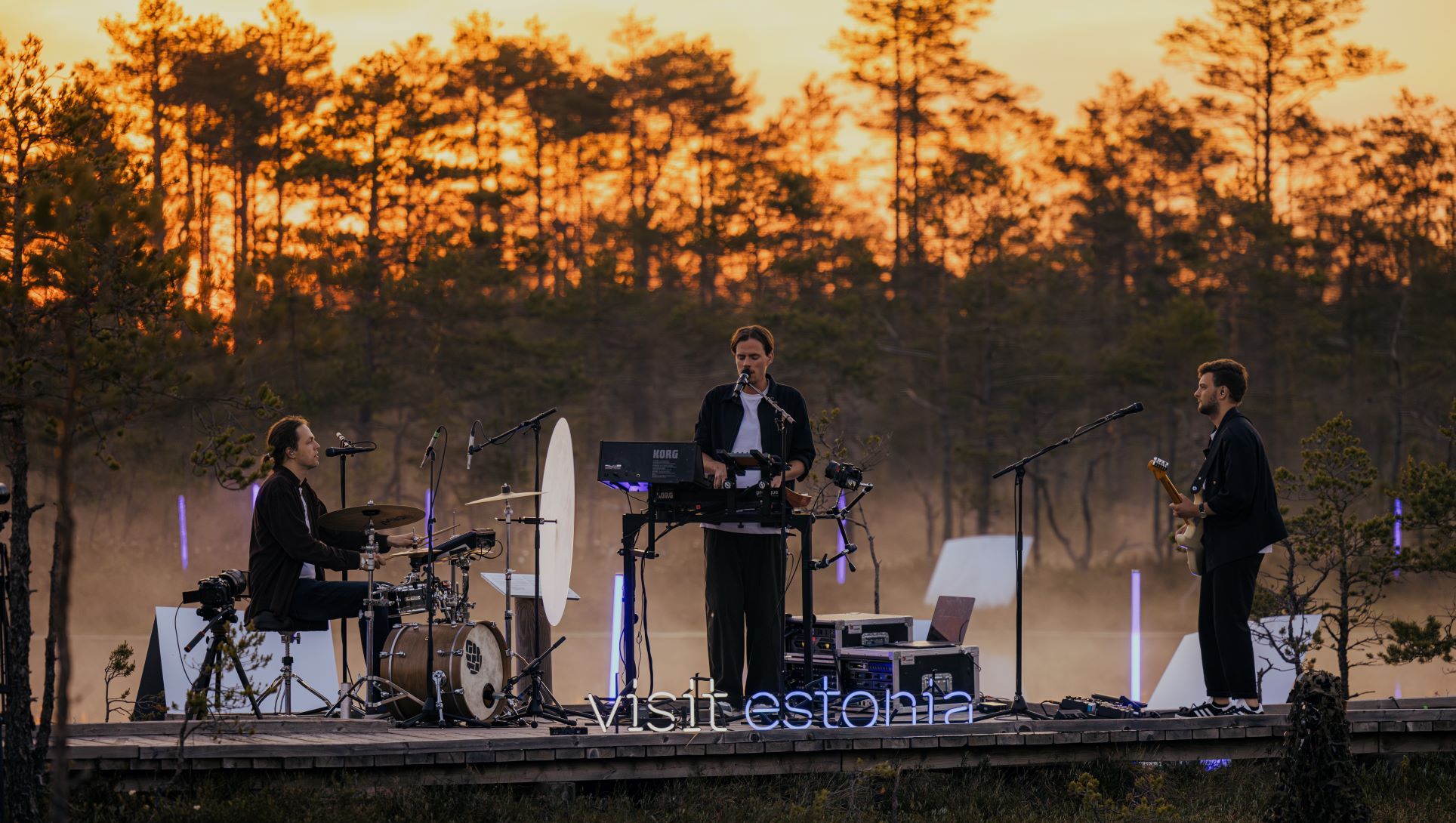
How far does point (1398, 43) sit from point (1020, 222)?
6.84 metres

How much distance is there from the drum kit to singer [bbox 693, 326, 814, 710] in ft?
2.30

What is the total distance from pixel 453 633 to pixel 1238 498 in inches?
143

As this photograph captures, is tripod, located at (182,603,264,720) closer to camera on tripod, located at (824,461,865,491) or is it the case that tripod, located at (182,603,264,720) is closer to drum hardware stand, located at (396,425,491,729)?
drum hardware stand, located at (396,425,491,729)

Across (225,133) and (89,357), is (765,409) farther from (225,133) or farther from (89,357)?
(225,133)

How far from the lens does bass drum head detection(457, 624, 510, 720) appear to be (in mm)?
6832

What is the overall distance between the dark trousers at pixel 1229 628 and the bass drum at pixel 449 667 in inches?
130

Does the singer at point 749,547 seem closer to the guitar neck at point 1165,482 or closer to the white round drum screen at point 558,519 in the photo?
the white round drum screen at point 558,519

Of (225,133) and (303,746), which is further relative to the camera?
(225,133)

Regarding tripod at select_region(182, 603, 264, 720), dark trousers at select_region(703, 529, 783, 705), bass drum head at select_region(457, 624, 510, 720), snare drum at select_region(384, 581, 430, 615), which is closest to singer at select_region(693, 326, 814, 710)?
dark trousers at select_region(703, 529, 783, 705)

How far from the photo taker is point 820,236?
26.7 meters

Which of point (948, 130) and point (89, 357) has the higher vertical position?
point (948, 130)

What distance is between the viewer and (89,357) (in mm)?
5930

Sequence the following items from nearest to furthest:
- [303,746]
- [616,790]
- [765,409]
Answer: [303,746] → [616,790] → [765,409]

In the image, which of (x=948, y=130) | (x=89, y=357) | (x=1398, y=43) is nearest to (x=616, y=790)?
(x=89, y=357)
